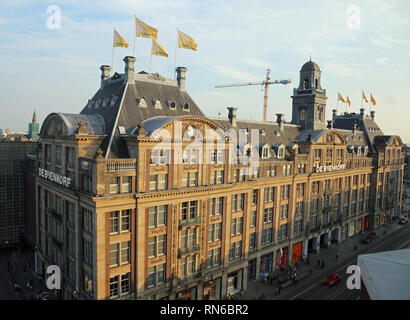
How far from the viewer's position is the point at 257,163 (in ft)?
199

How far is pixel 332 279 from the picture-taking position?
61906 mm

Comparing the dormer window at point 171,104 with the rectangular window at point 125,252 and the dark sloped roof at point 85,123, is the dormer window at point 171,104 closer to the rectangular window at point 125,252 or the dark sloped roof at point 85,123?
the dark sloped roof at point 85,123

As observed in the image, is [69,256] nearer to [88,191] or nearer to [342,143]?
[88,191]

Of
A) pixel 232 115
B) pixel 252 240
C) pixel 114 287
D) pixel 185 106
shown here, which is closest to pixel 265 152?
pixel 232 115

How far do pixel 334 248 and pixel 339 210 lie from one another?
33.3ft

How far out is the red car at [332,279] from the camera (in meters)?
61.4

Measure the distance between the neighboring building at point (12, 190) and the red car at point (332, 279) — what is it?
2824 inches

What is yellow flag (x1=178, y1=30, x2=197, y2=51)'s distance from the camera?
53.9 m

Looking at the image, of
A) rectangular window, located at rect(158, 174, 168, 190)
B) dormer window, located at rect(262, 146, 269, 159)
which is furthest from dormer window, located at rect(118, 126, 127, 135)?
dormer window, located at rect(262, 146, 269, 159)

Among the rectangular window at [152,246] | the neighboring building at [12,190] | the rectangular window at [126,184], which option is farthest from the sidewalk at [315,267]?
the neighboring building at [12,190]

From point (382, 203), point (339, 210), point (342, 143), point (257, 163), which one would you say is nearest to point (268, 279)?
point (257, 163)

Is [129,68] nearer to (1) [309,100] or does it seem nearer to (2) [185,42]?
(2) [185,42]

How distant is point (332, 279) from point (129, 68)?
53.9 m
